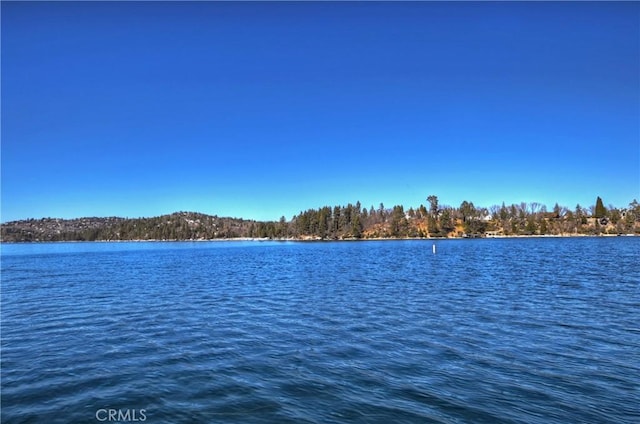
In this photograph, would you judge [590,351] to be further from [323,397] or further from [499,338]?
[323,397]

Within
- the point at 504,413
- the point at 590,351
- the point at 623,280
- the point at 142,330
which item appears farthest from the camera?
the point at 623,280

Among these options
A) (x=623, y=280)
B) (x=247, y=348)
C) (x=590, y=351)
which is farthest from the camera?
(x=623, y=280)

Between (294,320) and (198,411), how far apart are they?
12365 millimetres

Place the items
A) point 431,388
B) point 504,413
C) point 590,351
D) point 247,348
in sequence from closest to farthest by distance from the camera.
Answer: point 504,413
point 431,388
point 590,351
point 247,348

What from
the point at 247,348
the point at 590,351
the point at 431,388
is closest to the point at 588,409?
the point at 431,388

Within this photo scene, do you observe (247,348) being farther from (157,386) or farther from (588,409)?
(588,409)

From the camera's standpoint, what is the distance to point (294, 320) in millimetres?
23266

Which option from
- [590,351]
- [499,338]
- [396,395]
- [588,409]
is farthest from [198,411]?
[590,351]

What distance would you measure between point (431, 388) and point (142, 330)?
15.7 meters

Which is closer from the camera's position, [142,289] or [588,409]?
[588,409]

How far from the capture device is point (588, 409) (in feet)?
36.1

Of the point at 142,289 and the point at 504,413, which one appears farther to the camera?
the point at 142,289

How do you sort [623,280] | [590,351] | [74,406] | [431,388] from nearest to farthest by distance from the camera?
1. [74,406]
2. [431,388]
3. [590,351]
4. [623,280]

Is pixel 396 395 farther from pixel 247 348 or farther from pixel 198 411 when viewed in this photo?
pixel 247 348
